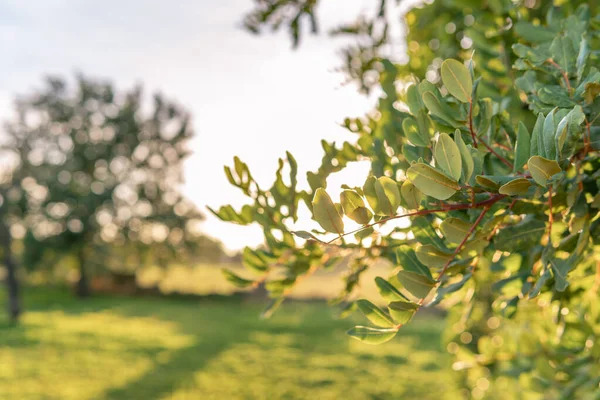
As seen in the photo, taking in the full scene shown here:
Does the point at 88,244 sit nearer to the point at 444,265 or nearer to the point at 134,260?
the point at 134,260

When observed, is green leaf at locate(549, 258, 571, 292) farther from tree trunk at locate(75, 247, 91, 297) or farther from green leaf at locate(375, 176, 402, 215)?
tree trunk at locate(75, 247, 91, 297)

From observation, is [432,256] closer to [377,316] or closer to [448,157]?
[377,316]

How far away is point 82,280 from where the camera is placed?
25.4 metres

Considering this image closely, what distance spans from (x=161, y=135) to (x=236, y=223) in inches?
1091

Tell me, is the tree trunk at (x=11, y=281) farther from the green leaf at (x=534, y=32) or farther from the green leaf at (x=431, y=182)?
the green leaf at (x=431, y=182)

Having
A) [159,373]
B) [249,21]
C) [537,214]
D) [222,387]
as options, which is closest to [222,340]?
[159,373]

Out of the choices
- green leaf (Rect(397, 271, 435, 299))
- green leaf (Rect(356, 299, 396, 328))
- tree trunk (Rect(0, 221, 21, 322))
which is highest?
green leaf (Rect(397, 271, 435, 299))

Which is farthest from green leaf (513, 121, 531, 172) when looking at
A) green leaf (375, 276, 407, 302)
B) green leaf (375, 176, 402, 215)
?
green leaf (375, 276, 407, 302)

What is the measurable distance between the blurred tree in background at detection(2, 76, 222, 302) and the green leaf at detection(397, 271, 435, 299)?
26.0 metres

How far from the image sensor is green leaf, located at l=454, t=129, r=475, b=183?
A: 33.2 inches

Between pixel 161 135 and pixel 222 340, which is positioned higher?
pixel 161 135

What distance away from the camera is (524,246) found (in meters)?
1.22

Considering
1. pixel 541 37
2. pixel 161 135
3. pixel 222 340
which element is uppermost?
pixel 161 135

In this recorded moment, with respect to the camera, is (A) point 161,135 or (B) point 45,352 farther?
(A) point 161,135
